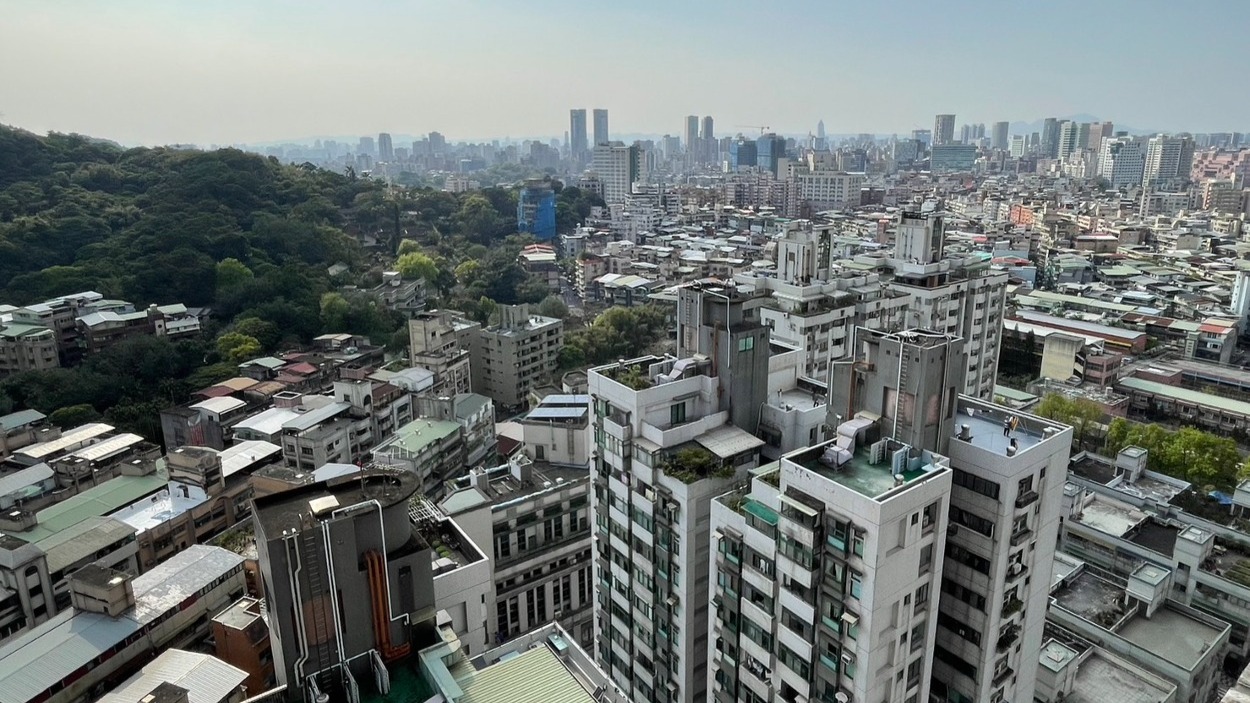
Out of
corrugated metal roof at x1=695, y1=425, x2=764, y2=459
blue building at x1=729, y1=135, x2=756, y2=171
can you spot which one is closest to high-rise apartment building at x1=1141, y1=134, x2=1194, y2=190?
blue building at x1=729, y1=135, x2=756, y2=171

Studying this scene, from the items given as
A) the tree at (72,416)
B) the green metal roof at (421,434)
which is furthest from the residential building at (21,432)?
the green metal roof at (421,434)

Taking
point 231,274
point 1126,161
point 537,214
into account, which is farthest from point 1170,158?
point 231,274

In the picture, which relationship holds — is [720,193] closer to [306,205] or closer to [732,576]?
[306,205]

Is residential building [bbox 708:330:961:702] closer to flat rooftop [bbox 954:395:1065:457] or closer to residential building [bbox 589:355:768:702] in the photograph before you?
residential building [bbox 589:355:768:702]

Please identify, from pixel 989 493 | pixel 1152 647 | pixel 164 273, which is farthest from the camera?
pixel 164 273

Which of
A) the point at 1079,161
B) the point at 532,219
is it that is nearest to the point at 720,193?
the point at 532,219

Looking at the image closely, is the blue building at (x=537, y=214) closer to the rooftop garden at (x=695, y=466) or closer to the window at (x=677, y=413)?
the window at (x=677, y=413)
